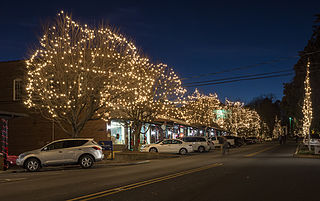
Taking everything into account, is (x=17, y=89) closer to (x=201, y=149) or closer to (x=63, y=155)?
(x=63, y=155)

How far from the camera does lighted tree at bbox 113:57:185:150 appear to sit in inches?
1209

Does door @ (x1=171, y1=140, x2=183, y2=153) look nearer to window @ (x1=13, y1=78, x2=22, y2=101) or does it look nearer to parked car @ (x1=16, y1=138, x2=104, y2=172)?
parked car @ (x1=16, y1=138, x2=104, y2=172)

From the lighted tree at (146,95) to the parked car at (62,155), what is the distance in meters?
8.20

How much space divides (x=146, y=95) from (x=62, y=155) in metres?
12.5

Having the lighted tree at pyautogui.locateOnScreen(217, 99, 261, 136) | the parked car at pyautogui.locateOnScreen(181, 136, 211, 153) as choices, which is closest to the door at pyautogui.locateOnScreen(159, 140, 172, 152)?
the parked car at pyautogui.locateOnScreen(181, 136, 211, 153)

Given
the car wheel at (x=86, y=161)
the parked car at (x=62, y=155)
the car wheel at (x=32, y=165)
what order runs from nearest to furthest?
1. the car wheel at (x=32, y=165)
2. the parked car at (x=62, y=155)
3. the car wheel at (x=86, y=161)

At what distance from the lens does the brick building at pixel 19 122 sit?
3531cm

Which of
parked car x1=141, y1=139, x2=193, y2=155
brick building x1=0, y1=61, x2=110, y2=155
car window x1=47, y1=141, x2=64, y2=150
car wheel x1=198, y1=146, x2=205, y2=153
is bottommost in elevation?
car wheel x1=198, y1=146, x2=205, y2=153

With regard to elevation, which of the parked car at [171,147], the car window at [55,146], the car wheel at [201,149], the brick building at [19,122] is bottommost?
the car wheel at [201,149]

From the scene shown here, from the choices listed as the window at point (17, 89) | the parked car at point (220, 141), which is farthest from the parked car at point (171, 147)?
the parked car at point (220, 141)

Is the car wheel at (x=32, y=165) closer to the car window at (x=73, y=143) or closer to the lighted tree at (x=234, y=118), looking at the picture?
the car window at (x=73, y=143)

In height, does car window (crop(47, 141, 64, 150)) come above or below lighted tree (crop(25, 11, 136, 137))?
below

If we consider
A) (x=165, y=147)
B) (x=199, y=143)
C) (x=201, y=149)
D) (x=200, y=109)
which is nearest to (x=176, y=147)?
(x=165, y=147)

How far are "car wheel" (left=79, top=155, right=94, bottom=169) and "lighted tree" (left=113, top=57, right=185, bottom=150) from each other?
8513 millimetres
